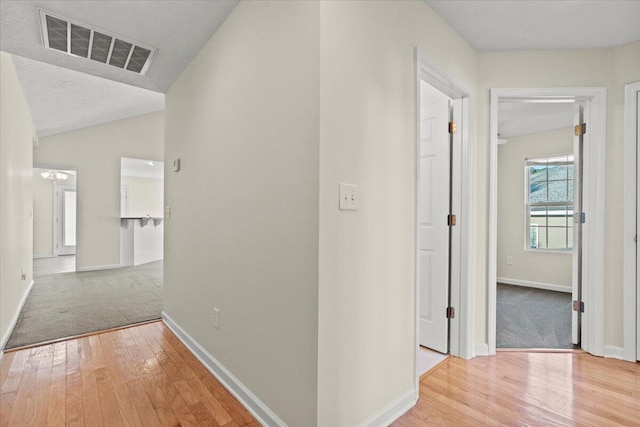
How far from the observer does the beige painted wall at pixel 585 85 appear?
97.5 inches

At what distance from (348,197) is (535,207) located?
4976mm

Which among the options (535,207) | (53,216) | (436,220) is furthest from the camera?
(53,216)

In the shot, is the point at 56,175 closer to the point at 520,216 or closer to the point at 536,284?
the point at 520,216

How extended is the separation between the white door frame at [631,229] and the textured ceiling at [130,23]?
3.03m

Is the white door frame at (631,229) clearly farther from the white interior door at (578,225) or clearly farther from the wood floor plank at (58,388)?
the wood floor plank at (58,388)

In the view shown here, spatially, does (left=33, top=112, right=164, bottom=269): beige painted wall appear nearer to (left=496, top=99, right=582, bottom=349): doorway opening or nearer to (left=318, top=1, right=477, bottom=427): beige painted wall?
(left=318, top=1, right=477, bottom=427): beige painted wall

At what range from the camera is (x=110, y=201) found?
6547 mm

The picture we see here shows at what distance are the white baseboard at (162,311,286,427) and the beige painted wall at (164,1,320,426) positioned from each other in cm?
5

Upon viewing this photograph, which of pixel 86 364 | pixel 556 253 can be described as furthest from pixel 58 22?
pixel 556 253

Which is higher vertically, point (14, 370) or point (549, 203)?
point (549, 203)

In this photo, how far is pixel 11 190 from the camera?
310 cm

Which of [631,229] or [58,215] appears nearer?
[631,229]

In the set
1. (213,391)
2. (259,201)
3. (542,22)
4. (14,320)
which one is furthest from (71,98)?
(542,22)

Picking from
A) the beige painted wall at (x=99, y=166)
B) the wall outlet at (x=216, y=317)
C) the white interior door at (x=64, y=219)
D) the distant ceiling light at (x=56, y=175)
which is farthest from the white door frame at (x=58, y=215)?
the wall outlet at (x=216, y=317)
